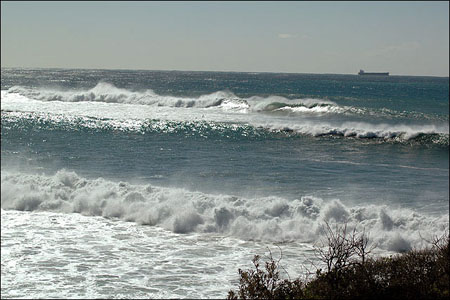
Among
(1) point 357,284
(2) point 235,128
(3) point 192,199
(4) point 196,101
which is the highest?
(4) point 196,101

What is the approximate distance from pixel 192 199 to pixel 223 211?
1.93 m

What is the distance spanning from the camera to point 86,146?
29.1 metres

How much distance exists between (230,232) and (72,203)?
5955 millimetres

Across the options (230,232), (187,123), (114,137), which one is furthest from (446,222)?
(187,123)

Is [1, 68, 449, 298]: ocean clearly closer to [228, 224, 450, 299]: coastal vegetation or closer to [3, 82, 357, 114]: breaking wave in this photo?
[228, 224, 450, 299]: coastal vegetation

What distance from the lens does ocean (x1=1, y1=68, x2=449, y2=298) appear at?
12.0m

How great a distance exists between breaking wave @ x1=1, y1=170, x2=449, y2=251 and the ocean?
49 millimetres

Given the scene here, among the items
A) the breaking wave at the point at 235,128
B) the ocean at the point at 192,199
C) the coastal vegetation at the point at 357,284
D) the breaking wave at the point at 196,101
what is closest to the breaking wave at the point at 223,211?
the ocean at the point at 192,199

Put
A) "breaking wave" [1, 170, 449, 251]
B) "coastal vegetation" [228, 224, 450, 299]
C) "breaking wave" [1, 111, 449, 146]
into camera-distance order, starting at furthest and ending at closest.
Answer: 1. "breaking wave" [1, 111, 449, 146]
2. "breaking wave" [1, 170, 449, 251]
3. "coastal vegetation" [228, 224, 450, 299]

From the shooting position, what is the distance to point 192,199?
1841cm

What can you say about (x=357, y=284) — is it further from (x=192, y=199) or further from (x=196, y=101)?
(x=196, y=101)

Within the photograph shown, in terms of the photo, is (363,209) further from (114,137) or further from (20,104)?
(20,104)

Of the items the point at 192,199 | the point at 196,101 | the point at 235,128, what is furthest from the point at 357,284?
the point at 196,101

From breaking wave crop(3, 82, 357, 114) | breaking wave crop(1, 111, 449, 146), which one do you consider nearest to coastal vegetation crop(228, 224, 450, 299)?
breaking wave crop(1, 111, 449, 146)
